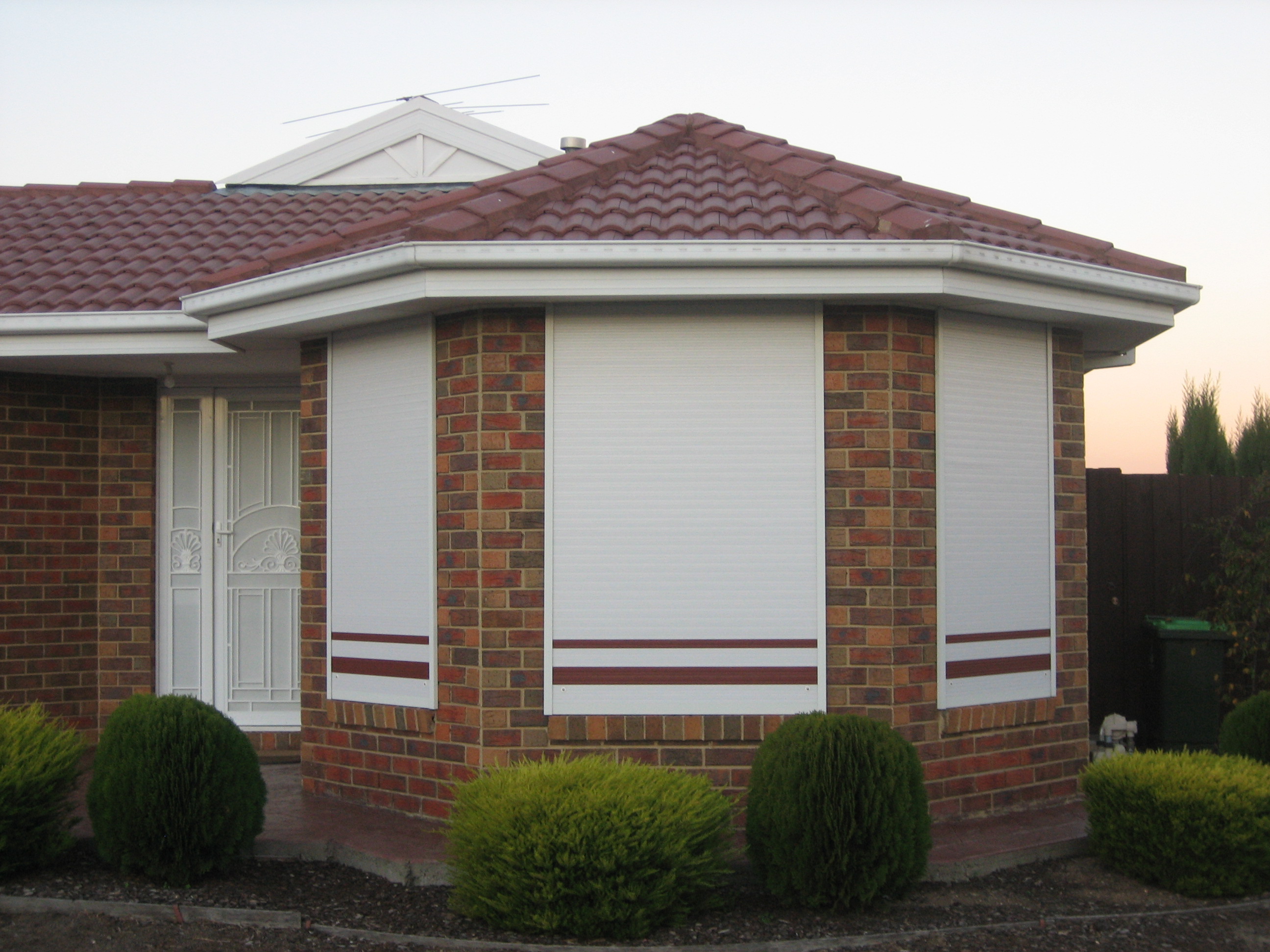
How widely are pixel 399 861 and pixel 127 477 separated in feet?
14.1

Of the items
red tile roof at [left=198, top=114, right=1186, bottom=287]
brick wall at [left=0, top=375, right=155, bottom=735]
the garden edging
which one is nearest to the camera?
the garden edging

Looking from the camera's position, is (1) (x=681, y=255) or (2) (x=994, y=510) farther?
(2) (x=994, y=510)

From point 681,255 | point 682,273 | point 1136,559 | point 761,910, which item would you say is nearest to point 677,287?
point 682,273

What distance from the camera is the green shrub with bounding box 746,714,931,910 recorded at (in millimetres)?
5062

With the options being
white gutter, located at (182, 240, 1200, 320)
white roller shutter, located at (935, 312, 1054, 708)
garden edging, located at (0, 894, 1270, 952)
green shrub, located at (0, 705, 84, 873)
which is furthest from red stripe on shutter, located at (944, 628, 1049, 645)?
green shrub, located at (0, 705, 84, 873)

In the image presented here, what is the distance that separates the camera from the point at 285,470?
8820mm

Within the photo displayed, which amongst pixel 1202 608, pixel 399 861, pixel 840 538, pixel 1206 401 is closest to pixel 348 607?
pixel 399 861

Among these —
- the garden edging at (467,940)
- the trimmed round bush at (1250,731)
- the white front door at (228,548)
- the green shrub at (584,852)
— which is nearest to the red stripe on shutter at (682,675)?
the green shrub at (584,852)

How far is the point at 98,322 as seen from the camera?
7.55m

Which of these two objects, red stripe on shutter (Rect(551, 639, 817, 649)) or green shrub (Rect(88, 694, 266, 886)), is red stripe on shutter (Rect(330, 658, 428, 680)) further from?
green shrub (Rect(88, 694, 266, 886))

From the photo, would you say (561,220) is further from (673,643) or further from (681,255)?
(673,643)

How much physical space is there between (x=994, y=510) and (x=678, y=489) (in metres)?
1.81

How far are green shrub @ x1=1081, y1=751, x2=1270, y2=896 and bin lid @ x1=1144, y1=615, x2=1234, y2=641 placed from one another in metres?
3.03

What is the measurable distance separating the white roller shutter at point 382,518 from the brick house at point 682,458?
22 mm
